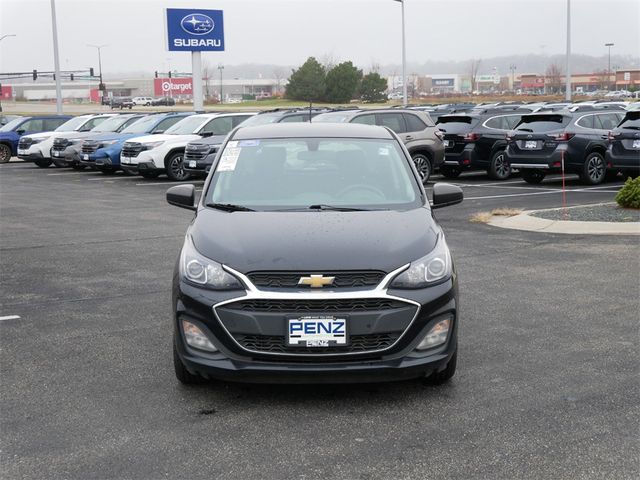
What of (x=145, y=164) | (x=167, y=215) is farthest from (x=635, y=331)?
(x=145, y=164)

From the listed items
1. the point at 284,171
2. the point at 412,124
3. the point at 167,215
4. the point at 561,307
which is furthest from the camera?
the point at 412,124

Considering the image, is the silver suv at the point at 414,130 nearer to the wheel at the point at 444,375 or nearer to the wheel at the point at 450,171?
the wheel at the point at 450,171

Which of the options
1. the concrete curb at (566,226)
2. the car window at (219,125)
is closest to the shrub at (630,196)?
the concrete curb at (566,226)

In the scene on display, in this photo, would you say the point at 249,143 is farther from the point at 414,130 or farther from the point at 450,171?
the point at 450,171

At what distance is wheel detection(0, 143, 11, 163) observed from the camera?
31.1 m

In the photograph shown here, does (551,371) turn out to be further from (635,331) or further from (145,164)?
(145,164)

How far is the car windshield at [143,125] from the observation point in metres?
25.6

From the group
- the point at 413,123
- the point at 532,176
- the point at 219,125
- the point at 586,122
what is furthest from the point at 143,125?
the point at 586,122

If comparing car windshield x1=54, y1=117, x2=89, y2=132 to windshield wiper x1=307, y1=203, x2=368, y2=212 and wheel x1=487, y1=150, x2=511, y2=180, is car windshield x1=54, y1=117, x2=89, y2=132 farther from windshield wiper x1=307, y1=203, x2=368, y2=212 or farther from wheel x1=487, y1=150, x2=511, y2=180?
windshield wiper x1=307, y1=203, x2=368, y2=212

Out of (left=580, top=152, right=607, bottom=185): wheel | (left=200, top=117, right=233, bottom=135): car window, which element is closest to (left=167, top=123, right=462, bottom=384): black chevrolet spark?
(left=580, top=152, right=607, bottom=185): wheel

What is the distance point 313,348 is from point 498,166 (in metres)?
16.6

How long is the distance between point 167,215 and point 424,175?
7.19 m

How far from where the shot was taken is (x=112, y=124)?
1111 inches

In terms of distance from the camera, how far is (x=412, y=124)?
64.4ft
